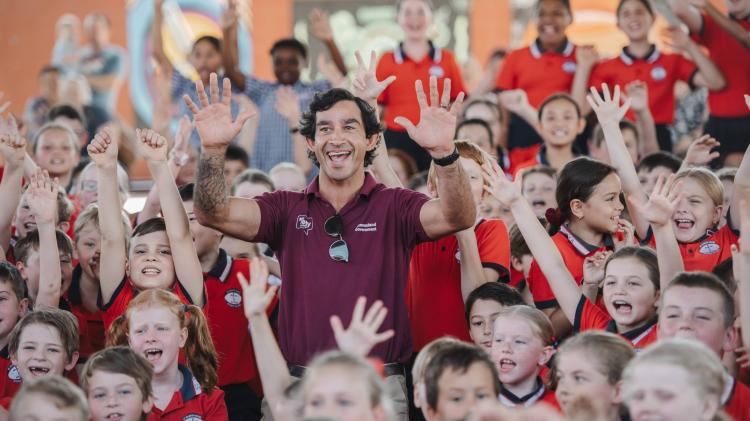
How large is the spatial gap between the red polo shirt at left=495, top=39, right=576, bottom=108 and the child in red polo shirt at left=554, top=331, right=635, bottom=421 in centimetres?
414

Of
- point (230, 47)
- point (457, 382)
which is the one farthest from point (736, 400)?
point (230, 47)

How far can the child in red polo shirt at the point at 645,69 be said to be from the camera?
25.0 feet

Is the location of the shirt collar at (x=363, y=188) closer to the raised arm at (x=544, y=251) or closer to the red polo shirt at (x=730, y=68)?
the raised arm at (x=544, y=251)

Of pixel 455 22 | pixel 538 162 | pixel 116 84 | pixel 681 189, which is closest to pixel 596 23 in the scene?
pixel 455 22

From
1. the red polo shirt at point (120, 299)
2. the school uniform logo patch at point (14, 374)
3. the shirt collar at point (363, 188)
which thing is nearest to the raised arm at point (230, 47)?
the red polo shirt at point (120, 299)

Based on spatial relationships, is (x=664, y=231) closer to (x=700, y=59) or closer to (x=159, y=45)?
(x=700, y=59)

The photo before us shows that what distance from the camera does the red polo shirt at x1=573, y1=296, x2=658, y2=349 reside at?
4395mm

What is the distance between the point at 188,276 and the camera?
4777 millimetres

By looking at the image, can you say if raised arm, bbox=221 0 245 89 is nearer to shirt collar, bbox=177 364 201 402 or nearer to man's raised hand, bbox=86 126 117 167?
man's raised hand, bbox=86 126 117 167

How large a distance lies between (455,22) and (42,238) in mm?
8370

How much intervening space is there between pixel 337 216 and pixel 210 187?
46 centimetres

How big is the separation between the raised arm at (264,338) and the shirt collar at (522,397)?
82 cm

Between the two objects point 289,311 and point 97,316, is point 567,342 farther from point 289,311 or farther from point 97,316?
point 97,316

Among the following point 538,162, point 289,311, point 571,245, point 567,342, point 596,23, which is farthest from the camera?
point 596,23
